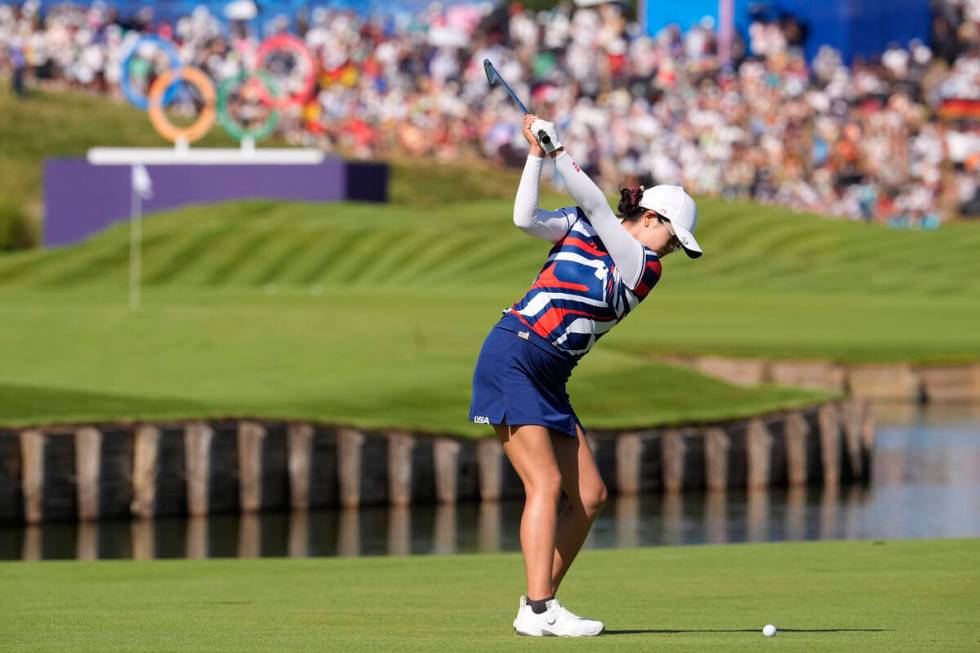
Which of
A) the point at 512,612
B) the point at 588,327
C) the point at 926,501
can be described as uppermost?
the point at 588,327

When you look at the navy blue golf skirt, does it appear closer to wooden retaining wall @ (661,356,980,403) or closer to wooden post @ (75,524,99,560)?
wooden post @ (75,524,99,560)

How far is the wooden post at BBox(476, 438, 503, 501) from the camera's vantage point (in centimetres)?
2580

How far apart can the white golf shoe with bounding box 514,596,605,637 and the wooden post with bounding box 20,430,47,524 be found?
46.8ft

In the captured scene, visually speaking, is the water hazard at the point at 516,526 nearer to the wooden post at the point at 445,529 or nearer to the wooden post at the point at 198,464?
the wooden post at the point at 445,529

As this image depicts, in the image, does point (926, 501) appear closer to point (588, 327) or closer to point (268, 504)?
point (268, 504)

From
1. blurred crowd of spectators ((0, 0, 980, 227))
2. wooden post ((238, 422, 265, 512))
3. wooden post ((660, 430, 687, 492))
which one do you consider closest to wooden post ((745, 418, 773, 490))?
wooden post ((660, 430, 687, 492))

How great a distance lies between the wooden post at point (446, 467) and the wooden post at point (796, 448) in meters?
5.72

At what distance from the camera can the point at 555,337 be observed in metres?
9.41

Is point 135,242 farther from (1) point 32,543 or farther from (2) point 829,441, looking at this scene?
(1) point 32,543

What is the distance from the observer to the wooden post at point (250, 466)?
24172 mm

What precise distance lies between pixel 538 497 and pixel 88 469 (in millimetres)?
14622

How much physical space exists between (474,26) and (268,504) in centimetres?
4626

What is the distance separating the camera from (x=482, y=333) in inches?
1387

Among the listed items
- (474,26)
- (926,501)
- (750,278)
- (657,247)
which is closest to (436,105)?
(474,26)
